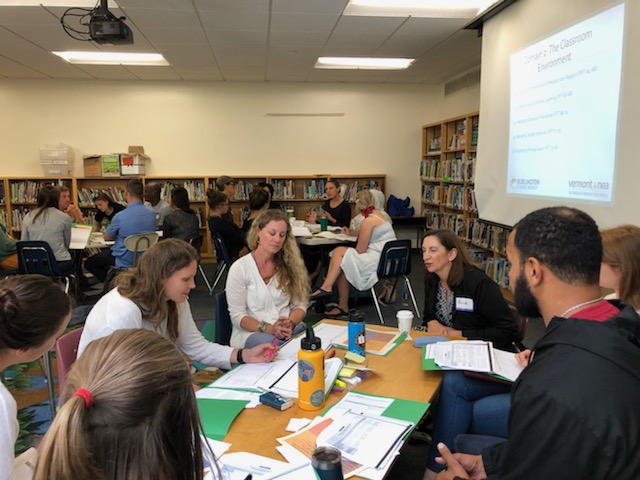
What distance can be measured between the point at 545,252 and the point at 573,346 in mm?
346

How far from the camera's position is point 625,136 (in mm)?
2963

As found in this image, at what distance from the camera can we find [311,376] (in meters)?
1.47

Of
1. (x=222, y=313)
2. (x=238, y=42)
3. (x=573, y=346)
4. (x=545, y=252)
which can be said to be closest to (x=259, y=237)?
(x=222, y=313)

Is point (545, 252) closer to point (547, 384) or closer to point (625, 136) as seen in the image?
point (547, 384)

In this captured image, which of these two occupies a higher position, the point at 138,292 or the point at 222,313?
the point at 138,292

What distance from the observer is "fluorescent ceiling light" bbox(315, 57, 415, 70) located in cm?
662

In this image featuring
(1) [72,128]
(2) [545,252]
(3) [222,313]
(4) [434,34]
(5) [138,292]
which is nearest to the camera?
(2) [545,252]

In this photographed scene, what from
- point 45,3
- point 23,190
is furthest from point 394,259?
point 23,190

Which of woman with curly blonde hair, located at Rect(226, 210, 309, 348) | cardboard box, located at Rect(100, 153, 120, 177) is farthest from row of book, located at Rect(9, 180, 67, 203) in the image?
→ woman with curly blonde hair, located at Rect(226, 210, 309, 348)

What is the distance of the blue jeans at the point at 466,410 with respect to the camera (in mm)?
1890

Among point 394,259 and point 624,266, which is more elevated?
point 624,266

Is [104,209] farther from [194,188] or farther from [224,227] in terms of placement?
[224,227]

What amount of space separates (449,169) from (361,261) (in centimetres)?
329

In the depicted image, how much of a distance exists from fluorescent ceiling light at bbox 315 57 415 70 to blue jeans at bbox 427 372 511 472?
5.59 metres
